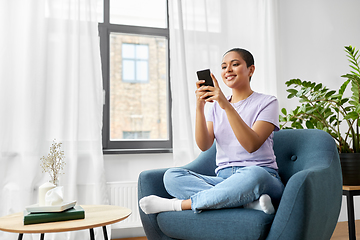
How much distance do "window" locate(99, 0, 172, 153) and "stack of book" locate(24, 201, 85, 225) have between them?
1.25 meters

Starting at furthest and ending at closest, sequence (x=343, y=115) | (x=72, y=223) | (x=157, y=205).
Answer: (x=343, y=115) < (x=157, y=205) < (x=72, y=223)

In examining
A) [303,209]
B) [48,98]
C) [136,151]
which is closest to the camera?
[303,209]

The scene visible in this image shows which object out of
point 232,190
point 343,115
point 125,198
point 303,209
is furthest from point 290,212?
point 125,198

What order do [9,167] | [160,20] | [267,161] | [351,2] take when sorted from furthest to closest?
[351,2] < [160,20] < [9,167] < [267,161]

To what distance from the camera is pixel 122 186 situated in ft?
7.76

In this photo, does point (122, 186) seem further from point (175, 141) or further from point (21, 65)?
point (21, 65)

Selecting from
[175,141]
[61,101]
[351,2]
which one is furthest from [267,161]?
[351,2]

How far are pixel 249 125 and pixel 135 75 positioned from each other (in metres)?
1.41

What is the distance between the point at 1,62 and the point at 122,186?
120 centimetres

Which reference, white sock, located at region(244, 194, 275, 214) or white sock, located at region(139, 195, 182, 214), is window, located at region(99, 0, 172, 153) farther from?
white sock, located at region(244, 194, 275, 214)

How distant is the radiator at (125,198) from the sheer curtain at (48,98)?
0.25 feet

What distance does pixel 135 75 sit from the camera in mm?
2684

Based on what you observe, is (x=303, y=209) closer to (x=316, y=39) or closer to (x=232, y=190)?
(x=232, y=190)

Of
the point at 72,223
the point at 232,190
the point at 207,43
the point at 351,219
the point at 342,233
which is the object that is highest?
the point at 207,43
